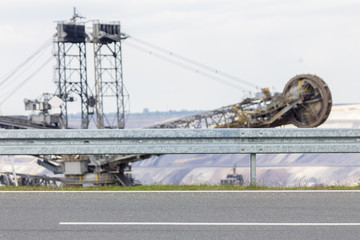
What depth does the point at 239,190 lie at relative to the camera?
10.7m

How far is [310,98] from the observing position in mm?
→ 55344

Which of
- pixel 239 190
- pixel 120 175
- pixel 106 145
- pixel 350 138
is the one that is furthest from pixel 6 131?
pixel 120 175

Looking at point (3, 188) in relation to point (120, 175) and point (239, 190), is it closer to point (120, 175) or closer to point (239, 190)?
point (239, 190)

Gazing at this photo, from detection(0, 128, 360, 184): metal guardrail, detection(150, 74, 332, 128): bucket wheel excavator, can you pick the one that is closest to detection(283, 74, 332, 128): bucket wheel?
→ detection(150, 74, 332, 128): bucket wheel excavator

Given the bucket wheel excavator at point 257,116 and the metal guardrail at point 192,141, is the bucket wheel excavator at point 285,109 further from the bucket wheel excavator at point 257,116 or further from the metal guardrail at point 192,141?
the metal guardrail at point 192,141
